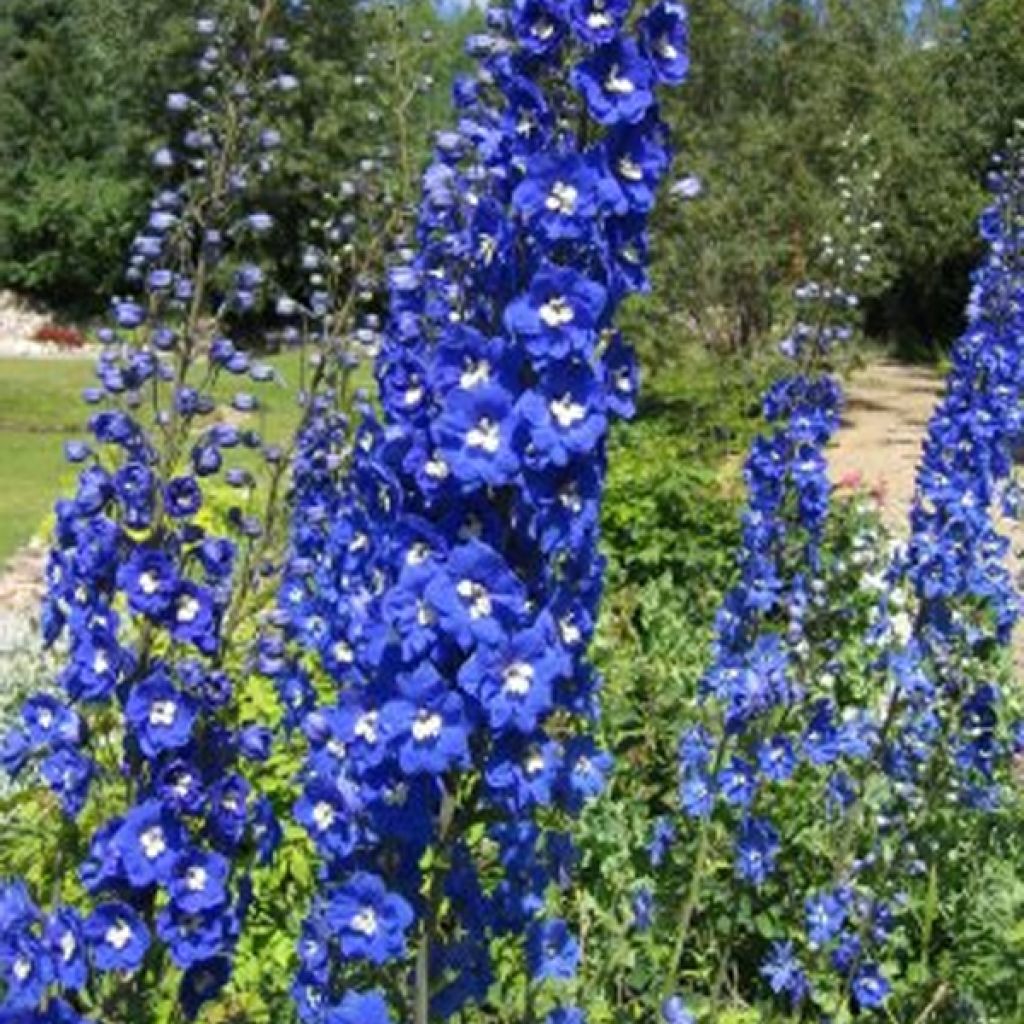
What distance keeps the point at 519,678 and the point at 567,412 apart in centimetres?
35

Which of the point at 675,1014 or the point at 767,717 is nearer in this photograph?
the point at 675,1014

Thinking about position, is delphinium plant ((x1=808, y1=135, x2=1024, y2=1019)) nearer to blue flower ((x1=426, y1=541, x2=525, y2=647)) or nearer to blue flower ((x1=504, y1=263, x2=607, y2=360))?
blue flower ((x1=426, y1=541, x2=525, y2=647))

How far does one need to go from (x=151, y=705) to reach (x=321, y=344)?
1374 mm

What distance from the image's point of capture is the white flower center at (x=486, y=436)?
2100 millimetres

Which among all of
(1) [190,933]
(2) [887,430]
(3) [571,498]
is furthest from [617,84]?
(2) [887,430]

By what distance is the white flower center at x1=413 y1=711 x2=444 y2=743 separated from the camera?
215 centimetres

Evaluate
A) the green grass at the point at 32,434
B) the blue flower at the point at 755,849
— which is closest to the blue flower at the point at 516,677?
the blue flower at the point at 755,849

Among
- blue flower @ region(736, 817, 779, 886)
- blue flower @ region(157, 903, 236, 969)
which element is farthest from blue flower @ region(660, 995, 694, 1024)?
blue flower @ region(736, 817, 779, 886)

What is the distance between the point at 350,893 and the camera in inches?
91.4

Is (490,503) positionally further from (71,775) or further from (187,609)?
(71,775)

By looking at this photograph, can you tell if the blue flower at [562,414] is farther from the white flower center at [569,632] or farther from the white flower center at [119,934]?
the white flower center at [119,934]

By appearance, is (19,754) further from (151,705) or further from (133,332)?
(133,332)

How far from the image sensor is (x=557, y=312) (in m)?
2.10

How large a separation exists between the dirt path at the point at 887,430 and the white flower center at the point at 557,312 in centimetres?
700
